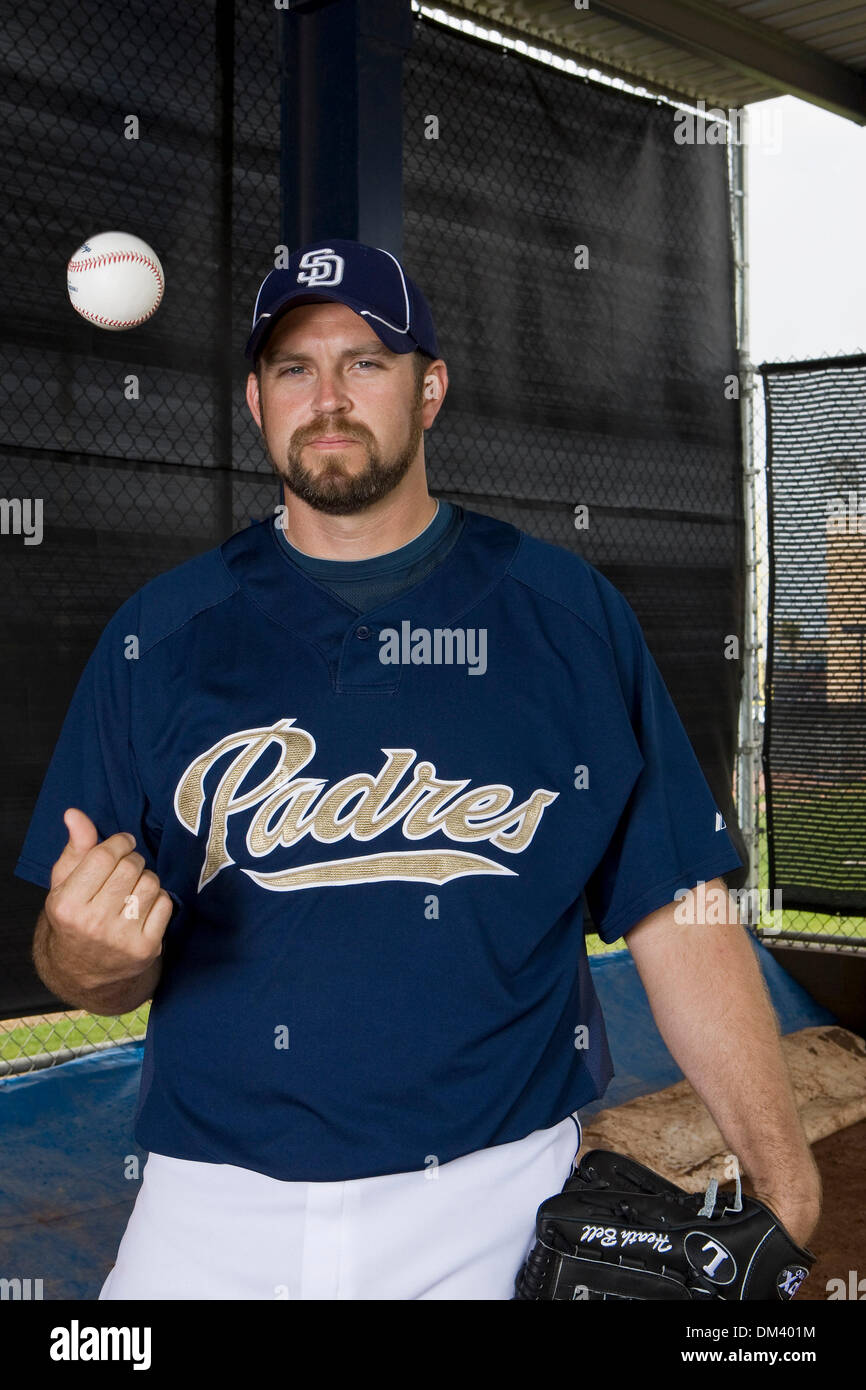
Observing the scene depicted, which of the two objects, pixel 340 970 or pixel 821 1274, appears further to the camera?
pixel 821 1274

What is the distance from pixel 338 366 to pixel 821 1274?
10.1ft

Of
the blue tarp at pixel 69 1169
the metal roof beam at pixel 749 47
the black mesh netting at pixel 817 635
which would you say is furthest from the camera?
the black mesh netting at pixel 817 635

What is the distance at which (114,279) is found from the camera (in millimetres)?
3609

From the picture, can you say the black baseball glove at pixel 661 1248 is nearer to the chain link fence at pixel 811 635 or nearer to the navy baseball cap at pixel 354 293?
the navy baseball cap at pixel 354 293

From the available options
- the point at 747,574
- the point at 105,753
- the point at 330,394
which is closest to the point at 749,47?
the point at 747,574

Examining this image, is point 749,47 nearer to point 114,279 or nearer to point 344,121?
point 344,121

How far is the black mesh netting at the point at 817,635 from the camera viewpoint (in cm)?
574

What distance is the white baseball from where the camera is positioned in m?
3.60

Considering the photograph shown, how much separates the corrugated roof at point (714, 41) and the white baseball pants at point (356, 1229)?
4408 mm

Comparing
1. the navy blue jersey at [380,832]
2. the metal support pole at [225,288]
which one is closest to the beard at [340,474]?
the navy blue jersey at [380,832]

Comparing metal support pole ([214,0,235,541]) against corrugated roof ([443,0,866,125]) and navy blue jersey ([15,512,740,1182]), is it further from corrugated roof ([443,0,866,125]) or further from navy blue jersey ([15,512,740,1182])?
navy blue jersey ([15,512,740,1182])

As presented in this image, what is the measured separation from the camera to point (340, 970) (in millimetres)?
1564
